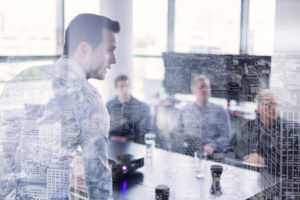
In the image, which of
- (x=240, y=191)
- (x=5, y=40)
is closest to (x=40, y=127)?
(x=5, y=40)

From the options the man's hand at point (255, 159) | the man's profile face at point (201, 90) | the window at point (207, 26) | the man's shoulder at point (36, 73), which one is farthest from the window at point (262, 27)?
the man's shoulder at point (36, 73)

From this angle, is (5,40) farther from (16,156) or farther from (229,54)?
(229,54)

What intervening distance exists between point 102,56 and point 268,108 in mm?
518

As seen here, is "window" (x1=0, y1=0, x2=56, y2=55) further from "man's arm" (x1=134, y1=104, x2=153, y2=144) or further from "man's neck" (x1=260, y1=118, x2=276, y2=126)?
"man's neck" (x1=260, y1=118, x2=276, y2=126)

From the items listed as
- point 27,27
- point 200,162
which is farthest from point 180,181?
point 27,27

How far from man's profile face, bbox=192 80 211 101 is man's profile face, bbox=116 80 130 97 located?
248mm

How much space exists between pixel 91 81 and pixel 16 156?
326 mm

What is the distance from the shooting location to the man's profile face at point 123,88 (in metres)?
1.18

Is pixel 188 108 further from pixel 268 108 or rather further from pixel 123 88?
pixel 268 108

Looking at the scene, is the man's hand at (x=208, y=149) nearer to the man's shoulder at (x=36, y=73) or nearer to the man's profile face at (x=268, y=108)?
the man's profile face at (x=268, y=108)

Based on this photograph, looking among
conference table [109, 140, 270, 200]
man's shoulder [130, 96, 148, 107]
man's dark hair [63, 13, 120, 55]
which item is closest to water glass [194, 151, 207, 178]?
conference table [109, 140, 270, 200]

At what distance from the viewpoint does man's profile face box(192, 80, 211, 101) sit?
1.07m

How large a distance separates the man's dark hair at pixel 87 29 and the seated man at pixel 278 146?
51cm

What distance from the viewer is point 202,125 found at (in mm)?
1279
